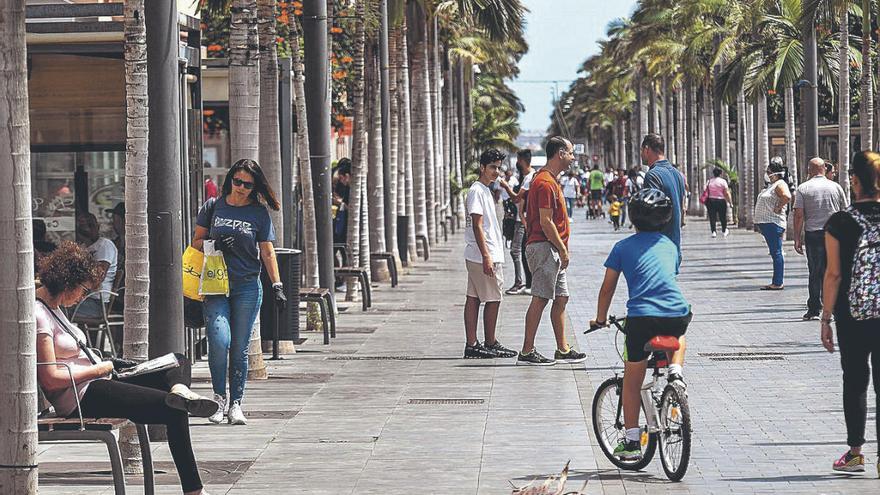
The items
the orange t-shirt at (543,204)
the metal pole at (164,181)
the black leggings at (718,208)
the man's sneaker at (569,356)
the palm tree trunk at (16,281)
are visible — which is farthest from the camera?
the black leggings at (718,208)

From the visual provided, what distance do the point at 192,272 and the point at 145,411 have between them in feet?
11.3

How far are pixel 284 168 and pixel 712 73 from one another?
40.3 meters

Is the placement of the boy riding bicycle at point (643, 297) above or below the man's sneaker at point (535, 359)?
above

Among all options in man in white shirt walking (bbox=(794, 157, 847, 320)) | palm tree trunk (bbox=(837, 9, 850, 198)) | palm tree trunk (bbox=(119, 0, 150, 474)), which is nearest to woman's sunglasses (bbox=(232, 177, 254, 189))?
palm tree trunk (bbox=(119, 0, 150, 474))

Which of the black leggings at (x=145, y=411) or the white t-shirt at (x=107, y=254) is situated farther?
the white t-shirt at (x=107, y=254)

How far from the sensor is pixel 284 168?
19031 mm

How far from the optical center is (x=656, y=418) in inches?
341

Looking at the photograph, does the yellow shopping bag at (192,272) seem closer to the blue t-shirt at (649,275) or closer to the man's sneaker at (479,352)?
the blue t-shirt at (649,275)

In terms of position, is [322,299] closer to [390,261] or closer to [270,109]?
[270,109]

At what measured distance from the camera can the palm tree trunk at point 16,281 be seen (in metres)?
6.85

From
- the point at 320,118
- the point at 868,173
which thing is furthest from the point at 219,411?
the point at 320,118

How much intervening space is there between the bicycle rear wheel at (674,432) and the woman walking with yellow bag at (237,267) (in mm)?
3536

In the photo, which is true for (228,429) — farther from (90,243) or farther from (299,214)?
(299,214)

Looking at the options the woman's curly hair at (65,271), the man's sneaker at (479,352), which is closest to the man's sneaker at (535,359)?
the man's sneaker at (479,352)
